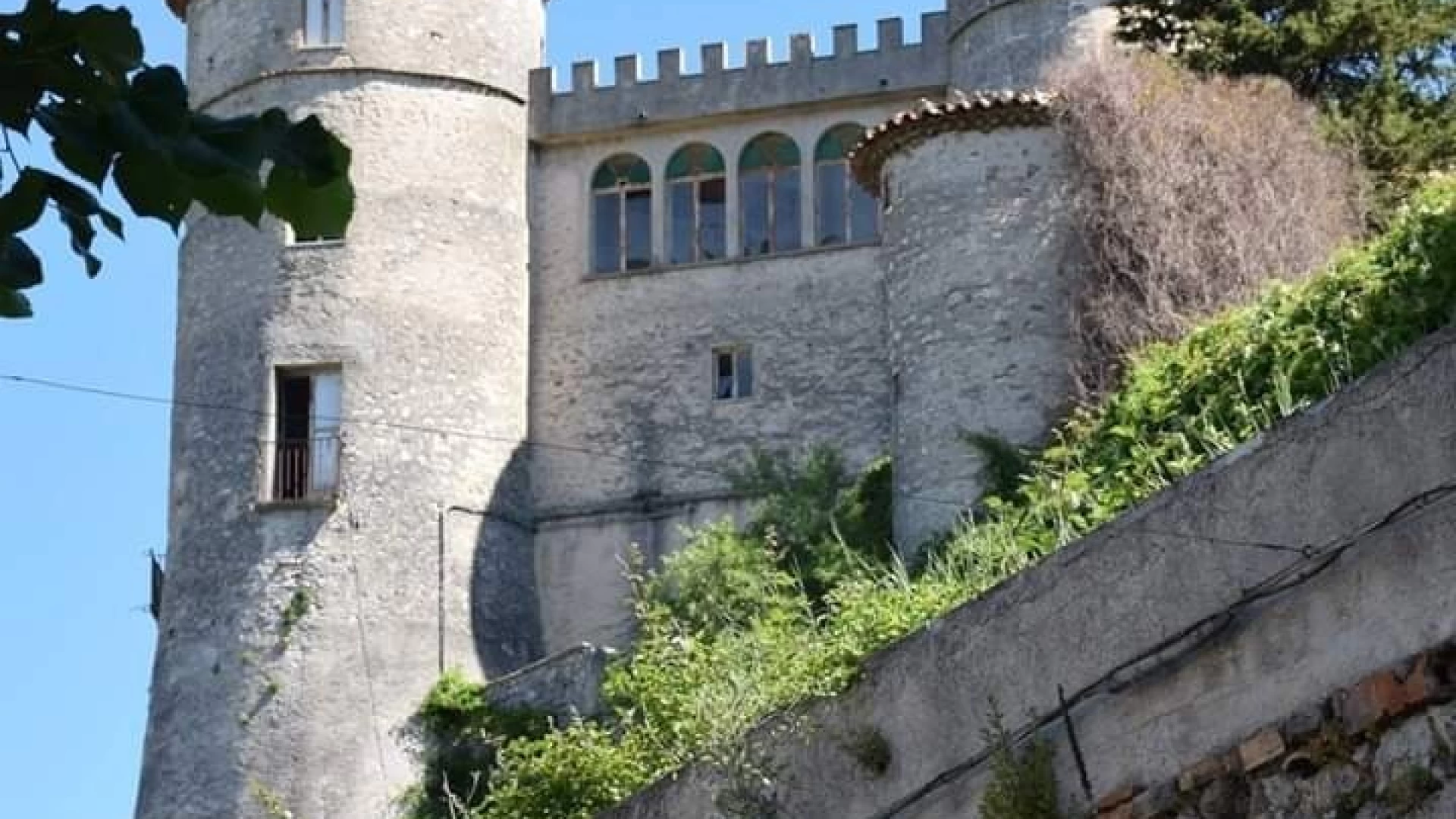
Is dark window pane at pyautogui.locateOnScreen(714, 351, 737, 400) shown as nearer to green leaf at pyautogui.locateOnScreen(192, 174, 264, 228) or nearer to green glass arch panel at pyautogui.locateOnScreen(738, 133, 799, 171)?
green glass arch panel at pyautogui.locateOnScreen(738, 133, 799, 171)

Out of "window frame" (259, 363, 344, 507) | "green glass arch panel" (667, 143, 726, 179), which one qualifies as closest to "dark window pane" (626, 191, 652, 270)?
"green glass arch panel" (667, 143, 726, 179)

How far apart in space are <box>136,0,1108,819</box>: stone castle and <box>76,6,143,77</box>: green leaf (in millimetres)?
23267

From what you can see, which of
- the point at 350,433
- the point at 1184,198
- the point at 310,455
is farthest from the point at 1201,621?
the point at 310,455

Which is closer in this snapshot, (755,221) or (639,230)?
(755,221)

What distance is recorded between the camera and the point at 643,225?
115 feet

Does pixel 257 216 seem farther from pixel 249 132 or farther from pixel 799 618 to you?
pixel 799 618

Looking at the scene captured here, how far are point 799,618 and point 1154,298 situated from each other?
150 inches

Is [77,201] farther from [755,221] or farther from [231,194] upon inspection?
[755,221]

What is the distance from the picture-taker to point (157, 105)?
7027mm

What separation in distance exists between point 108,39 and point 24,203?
36 cm

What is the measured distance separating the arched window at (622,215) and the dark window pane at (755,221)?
3.06 ft

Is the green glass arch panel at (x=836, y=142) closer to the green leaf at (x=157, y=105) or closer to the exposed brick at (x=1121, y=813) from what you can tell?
the exposed brick at (x=1121, y=813)

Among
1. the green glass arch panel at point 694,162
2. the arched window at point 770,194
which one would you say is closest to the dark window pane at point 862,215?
the arched window at point 770,194

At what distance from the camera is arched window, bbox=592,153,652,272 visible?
115 feet
